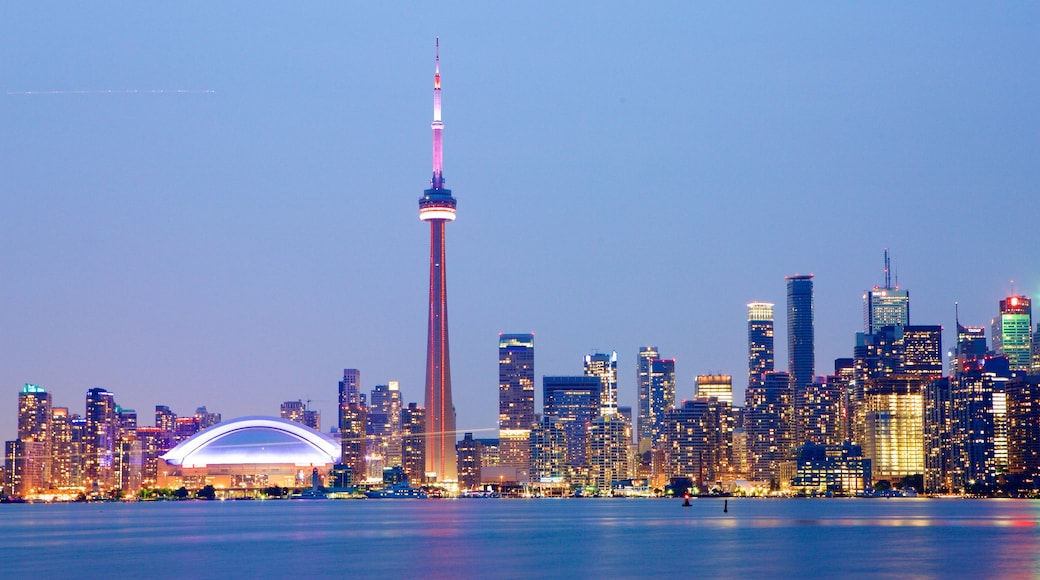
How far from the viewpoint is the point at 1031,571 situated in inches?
3378

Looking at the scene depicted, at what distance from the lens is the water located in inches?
3494

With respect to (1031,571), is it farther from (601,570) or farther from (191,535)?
(191,535)

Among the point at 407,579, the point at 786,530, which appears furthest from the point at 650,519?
the point at 407,579

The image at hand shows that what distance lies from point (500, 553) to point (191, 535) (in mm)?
42812

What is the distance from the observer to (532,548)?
367ft

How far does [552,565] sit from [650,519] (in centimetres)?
9310

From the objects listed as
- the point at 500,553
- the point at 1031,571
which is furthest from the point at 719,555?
the point at 1031,571

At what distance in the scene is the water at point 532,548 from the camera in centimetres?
8875

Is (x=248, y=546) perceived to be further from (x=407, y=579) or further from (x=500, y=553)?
(x=407, y=579)

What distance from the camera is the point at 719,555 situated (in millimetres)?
102688

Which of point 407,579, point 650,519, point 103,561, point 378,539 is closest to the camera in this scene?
point 407,579

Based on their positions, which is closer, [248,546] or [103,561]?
[103,561]

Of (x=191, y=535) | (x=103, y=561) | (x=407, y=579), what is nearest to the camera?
(x=407, y=579)

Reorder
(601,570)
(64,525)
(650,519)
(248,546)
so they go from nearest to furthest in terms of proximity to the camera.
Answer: (601,570), (248,546), (64,525), (650,519)
